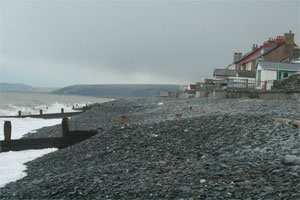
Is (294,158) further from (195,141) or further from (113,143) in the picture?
(113,143)

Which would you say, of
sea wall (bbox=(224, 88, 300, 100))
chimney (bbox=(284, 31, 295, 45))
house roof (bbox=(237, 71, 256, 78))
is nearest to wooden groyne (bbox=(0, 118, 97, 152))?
sea wall (bbox=(224, 88, 300, 100))

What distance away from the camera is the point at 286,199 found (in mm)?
3994

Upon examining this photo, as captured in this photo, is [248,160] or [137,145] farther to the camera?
[137,145]

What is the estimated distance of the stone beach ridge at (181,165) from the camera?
4.68 metres

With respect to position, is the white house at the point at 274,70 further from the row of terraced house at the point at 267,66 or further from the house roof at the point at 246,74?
the house roof at the point at 246,74

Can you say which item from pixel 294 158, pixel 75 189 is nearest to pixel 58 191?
pixel 75 189

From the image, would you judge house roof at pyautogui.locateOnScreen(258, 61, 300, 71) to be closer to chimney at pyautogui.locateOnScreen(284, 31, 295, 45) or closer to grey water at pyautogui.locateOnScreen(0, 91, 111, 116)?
chimney at pyautogui.locateOnScreen(284, 31, 295, 45)

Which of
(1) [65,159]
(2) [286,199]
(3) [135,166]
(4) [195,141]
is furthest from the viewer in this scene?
(1) [65,159]

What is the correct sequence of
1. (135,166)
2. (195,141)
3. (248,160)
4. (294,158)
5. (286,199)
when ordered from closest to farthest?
1. (286,199)
2. (294,158)
3. (248,160)
4. (135,166)
5. (195,141)

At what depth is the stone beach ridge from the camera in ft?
15.3

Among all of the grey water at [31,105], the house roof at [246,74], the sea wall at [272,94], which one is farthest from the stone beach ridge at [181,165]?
the house roof at [246,74]

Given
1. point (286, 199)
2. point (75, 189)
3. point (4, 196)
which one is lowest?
point (4, 196)

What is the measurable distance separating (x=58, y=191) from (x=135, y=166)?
66.3 inches

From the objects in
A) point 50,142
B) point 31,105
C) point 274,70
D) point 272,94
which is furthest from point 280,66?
point 31,105
